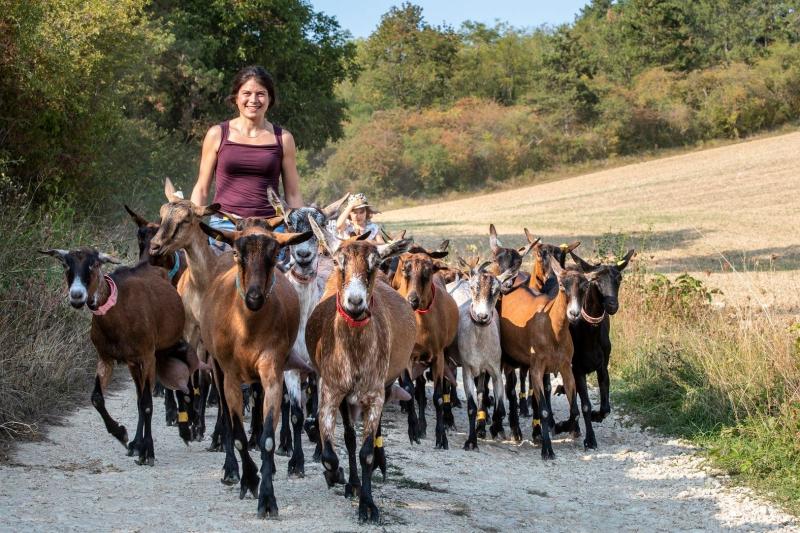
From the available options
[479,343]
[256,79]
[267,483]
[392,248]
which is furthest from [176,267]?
[267,483]

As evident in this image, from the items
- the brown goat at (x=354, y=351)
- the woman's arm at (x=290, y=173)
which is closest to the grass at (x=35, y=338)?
the brown goat at (x=354, y=351)

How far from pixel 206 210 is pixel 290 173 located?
3.27 feet

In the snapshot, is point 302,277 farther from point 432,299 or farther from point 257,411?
point 432,299

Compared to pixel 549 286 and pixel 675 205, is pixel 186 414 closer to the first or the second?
pixel 549 286

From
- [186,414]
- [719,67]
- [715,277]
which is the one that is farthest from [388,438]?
[719,67]

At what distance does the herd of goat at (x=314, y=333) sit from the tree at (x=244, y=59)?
807 inches

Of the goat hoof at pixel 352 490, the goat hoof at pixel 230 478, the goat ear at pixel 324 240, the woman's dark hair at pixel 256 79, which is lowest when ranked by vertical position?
the goat hoof at pixel 352 490

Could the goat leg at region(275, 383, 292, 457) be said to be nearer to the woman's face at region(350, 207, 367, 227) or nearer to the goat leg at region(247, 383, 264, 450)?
the goat leg at region(247, 383, 264, 450)

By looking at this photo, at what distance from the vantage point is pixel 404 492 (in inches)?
316

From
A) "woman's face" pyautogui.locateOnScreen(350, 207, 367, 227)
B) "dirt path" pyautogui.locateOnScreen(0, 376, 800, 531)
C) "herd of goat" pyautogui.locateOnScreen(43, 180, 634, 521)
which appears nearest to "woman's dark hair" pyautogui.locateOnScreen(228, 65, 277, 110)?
"herd of goat" pyautogui.locateOnScreen(43, 180, 634, 521)

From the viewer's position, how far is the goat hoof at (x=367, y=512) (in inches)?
273

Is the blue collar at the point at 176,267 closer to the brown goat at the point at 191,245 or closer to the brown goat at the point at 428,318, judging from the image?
the brown goat at the point at 191,245

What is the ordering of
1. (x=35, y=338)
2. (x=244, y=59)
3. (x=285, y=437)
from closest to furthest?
(x=285, y=437)
(x=35, y=338)
(x=244, y=59)

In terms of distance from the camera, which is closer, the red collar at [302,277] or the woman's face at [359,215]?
the red collar at [302,277]
